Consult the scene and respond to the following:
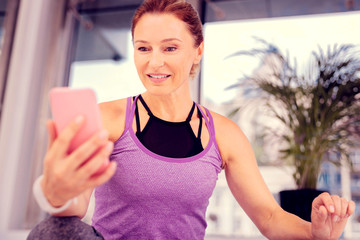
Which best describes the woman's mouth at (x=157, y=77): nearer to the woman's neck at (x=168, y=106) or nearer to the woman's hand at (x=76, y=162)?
the woman's neck at (x=168, y=106)

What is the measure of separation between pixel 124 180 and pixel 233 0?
1798mm

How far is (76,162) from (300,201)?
1141 millimetres

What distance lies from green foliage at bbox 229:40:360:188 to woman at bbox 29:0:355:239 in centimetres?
61

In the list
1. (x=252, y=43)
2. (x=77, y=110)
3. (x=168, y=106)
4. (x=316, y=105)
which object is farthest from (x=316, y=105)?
(x=77, y=110)

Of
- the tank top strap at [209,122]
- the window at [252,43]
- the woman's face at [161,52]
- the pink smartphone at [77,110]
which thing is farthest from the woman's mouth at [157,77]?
the window at [252,43]

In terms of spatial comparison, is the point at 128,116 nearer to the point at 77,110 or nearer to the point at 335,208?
the point at 77,110

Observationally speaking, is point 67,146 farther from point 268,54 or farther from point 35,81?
point 35,81

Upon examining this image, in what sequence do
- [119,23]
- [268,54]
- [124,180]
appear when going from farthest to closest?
1. [119,23]
2. [268,54]
3. [124,180]

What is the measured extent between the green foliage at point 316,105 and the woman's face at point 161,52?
28.5 inches

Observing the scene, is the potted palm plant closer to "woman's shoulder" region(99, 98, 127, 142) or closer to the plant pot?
the plant pot

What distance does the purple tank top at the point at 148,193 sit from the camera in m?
0.89

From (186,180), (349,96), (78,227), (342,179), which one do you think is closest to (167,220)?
(186,180)

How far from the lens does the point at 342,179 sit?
1892 mm

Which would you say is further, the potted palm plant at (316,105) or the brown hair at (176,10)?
the potted palm plant at (316,105)
